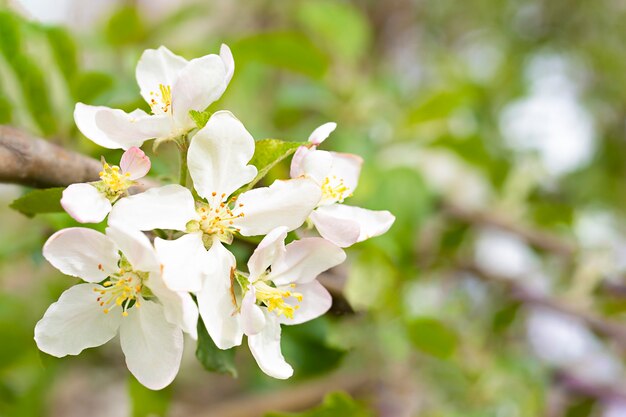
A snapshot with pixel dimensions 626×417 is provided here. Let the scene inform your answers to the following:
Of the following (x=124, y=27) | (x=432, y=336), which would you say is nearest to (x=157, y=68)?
(x=432, y=336)

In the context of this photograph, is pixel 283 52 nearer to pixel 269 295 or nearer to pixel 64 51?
pixel 64 51

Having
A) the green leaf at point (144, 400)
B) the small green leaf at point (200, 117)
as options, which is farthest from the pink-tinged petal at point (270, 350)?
the green leaf at point (144, 400)

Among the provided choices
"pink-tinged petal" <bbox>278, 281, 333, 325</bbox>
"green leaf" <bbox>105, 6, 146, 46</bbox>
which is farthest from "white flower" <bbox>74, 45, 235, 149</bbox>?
"green leaf" <bbox>105, 6, 146, 46</bbox>

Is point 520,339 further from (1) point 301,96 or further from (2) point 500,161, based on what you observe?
(1) point 301,96

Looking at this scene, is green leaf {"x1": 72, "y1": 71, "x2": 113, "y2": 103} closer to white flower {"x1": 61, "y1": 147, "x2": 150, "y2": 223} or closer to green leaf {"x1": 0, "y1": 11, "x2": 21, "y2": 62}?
green leaf {"x1": 0, "y1": 11, "x2": 21, "y2": 62}

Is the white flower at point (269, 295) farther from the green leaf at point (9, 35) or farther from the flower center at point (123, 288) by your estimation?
the green leaf at point (9, 35)

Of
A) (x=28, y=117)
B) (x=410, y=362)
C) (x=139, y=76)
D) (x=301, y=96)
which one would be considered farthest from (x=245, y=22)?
(x=139, y=76)
